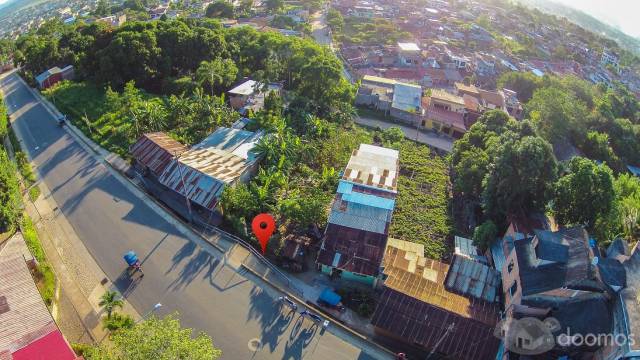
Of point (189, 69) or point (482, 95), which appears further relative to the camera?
point (482, 95)

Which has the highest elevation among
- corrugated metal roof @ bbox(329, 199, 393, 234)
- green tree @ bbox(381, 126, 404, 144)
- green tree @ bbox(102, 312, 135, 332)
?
corrugated metal roof @ bbox(329, 199, 393, 234)

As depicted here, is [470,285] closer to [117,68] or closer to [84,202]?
[84,202]

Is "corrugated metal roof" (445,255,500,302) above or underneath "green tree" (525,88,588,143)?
above

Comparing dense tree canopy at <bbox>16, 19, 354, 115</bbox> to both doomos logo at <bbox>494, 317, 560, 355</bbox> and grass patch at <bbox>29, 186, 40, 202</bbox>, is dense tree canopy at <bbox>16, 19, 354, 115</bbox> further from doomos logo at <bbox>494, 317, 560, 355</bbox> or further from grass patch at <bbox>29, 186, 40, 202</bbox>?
doomos logo at <bbox>494, 317, 560, 355</bbox>

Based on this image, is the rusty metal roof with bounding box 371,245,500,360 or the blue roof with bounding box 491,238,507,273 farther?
the blue roof with bounding box 491,238,507,273

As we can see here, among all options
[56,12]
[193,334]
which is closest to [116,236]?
[193,334]

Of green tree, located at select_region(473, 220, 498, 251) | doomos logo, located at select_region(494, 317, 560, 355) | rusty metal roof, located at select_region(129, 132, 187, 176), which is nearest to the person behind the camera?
doomos logo, located at select_region(494, 317, 560, 355)

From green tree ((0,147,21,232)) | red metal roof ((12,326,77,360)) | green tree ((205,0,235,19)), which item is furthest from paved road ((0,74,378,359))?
green tree ((205,0,235,19))
